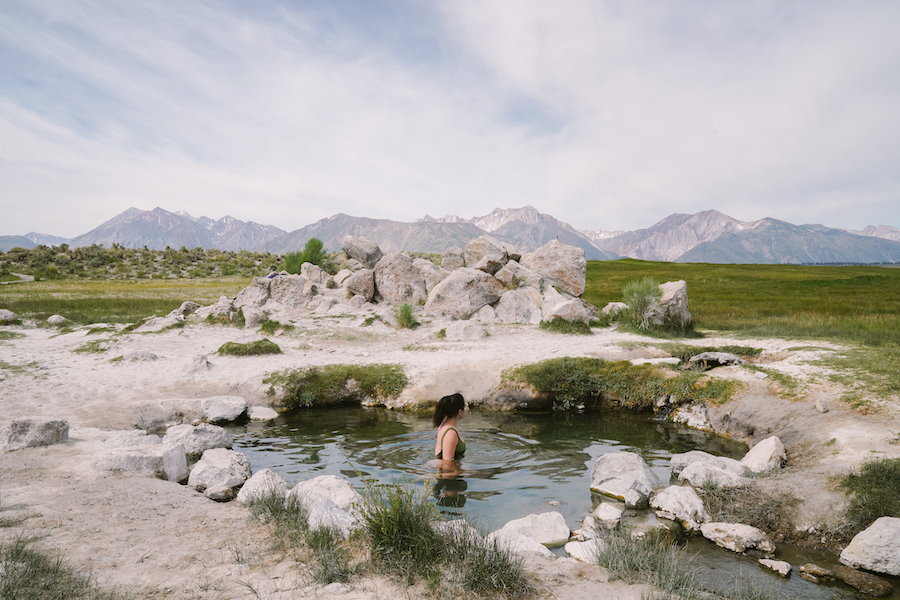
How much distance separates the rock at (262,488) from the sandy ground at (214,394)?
8.6 inches

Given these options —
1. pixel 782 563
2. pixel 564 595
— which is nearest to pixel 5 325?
pixel 564 595

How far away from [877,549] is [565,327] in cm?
1574

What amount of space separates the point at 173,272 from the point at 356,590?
6370cm

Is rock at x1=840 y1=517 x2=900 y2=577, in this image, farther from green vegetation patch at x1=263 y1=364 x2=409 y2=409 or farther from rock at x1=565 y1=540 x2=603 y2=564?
green vegetation patch at x1=263 y1=364 x2=409 y2=409

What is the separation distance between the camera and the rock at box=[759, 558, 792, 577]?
221 inches

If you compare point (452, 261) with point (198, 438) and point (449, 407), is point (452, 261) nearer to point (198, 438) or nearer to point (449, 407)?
point (449, 407)

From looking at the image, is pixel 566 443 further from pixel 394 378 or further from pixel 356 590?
pixel 356 590

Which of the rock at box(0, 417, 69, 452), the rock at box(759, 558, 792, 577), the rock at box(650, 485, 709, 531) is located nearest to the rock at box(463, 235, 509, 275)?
the rock at box(650, 485, 709, 531)

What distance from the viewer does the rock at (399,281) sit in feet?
86.1

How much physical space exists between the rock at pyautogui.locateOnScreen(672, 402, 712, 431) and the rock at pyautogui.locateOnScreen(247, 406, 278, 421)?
1120cm

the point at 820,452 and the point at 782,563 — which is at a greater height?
the point at 820,452

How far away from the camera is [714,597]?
429cm

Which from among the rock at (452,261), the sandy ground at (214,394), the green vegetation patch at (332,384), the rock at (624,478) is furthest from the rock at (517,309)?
the rock at (624,478)

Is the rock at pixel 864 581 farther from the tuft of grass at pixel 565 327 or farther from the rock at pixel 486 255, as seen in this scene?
the rock at pixel 486 255
